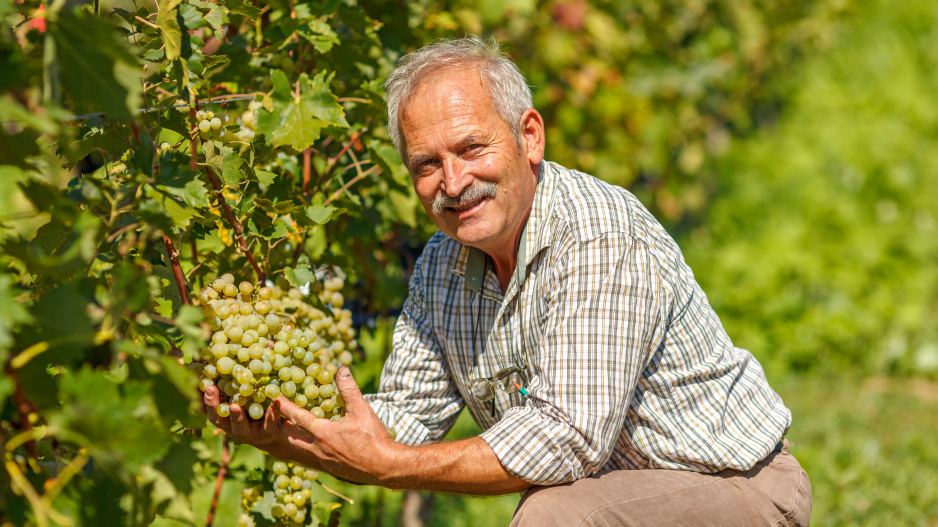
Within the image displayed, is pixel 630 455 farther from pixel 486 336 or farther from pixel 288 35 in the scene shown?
pixel 288 35

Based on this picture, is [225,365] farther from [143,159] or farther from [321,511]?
[321,511]

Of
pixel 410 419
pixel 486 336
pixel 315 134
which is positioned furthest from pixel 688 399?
pixel 315 134

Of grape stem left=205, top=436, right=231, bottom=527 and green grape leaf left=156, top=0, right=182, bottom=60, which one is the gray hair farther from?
grape stem left=205, top=436, right=231, bottom=527

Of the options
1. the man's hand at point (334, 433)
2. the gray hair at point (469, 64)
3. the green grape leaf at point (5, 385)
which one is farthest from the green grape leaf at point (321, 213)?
the green grape leaf at point (5, 385)

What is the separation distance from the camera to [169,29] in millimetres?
1476

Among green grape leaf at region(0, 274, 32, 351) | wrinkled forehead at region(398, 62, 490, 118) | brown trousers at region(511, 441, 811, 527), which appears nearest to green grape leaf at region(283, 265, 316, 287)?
wrinkled forehead at region(398, 62, 490, 118)

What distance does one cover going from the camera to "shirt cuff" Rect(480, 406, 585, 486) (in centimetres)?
173

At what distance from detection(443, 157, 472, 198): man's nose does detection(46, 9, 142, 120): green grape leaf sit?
33.5 inches

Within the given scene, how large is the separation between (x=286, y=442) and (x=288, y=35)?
94 centimetres

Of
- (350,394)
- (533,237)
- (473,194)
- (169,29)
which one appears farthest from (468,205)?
(169,29)

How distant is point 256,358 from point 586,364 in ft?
2.12

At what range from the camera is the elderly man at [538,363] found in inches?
68.6

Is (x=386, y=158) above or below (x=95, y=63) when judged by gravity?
below

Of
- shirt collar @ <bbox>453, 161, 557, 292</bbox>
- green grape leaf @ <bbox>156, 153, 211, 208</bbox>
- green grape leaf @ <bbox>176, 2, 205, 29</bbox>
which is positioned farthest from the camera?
shirt collar @ <bbox>453, 161, 557, 292</bbox>
